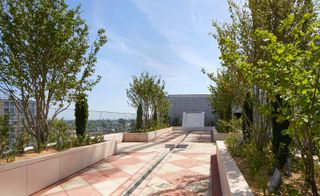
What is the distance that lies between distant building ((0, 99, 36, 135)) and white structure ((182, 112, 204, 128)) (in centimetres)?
2225

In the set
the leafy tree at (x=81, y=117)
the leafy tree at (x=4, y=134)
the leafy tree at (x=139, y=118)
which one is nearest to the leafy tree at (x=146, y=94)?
the leafy tree at (x=139, y=118)

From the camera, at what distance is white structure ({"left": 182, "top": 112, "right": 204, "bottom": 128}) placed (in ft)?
94.2

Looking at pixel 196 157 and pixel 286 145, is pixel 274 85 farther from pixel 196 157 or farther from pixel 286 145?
pixel 196 157

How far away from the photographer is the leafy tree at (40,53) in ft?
21.2

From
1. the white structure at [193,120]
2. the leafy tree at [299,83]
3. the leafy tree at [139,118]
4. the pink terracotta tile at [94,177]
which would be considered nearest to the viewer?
the leafy tree at [299,83]

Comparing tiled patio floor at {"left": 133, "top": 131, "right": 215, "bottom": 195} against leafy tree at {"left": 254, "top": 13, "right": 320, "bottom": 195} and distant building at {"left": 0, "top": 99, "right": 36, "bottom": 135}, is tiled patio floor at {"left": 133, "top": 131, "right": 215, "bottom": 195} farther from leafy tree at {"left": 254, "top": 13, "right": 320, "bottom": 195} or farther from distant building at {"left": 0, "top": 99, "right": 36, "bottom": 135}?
distant building at {"left": 0, "top": 99, "right": 36, "bottom": 135}

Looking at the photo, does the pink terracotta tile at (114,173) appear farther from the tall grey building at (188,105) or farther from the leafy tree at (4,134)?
the tall grey building at (188,105)

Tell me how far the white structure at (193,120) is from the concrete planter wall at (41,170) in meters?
21.3

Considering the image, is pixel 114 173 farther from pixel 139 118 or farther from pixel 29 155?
pixel 139 118

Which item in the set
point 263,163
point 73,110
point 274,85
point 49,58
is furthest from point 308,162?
point 73,110

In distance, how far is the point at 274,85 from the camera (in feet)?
10.1

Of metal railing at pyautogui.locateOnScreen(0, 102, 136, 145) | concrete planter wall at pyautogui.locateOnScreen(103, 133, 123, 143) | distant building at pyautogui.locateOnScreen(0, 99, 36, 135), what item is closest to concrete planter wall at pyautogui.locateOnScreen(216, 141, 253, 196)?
metal railing at pyautogui.locateOnScreen(0, 102, 136, 145)

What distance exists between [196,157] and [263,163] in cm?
435

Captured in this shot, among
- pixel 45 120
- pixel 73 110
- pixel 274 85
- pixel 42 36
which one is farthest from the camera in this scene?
pixel 73 110
